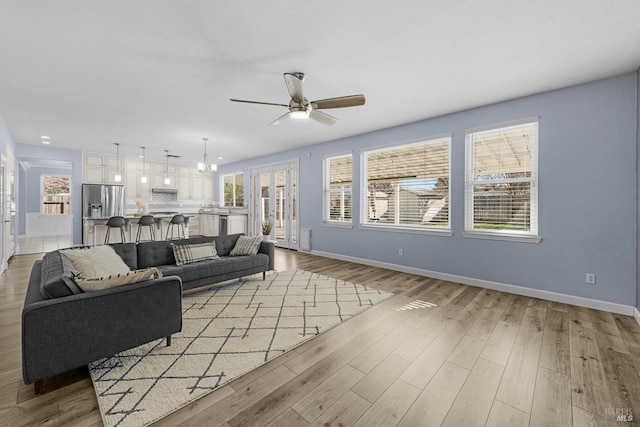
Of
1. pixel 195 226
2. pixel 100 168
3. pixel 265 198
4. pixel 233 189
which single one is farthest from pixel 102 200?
pixel 265 198

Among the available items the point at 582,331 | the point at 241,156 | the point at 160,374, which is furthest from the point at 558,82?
the point at 241,156

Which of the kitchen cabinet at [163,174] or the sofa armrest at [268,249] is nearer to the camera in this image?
the sofa armrest at [268,249]

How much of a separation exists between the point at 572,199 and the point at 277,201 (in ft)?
20.1

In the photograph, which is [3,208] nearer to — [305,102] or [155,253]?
[155,253]

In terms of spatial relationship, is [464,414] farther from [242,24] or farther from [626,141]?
[626,141]

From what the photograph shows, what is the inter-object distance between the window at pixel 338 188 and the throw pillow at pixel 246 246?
235cm

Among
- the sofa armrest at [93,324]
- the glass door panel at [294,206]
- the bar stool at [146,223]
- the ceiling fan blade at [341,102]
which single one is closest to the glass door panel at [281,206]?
the glass door panel at [294,206]

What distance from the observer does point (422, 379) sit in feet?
6.32

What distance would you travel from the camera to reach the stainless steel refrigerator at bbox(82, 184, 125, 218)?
7.20 metres

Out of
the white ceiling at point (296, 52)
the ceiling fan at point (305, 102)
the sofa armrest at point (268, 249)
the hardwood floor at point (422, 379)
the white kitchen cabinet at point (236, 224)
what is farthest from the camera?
the white kitchen cabinet at point (236, 224)

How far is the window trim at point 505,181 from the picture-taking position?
143 inches

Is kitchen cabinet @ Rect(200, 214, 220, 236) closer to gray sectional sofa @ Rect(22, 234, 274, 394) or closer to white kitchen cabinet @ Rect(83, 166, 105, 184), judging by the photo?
white kitchen cabinet @ Rect(83, 166, 105, 184)

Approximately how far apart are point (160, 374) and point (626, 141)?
5.12 m

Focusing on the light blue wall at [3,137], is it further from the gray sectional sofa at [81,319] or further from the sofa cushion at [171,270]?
the sofa cushion at [171,270]
